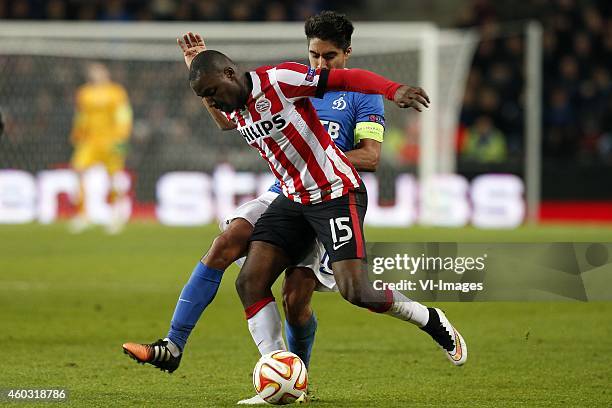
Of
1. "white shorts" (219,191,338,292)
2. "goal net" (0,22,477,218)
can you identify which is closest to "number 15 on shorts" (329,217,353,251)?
"white shorts" (219,191,338,292)

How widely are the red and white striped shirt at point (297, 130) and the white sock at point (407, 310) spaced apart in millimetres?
555

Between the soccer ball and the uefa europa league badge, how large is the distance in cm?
103

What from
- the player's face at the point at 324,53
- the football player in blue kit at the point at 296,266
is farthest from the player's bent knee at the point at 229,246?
the player's face at the point at 324,53

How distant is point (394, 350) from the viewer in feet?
23.4

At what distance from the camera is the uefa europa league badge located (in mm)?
5059

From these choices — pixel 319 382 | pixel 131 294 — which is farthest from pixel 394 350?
pixel 131 294

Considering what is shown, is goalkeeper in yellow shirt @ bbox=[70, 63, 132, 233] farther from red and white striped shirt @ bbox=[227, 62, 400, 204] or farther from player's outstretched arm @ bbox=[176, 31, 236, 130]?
red and white striped shirt @ bbox=[227, 62, 400, 204]

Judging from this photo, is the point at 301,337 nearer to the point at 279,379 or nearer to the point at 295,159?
the point at 279,379

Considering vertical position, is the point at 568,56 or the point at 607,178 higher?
the point at 568,56

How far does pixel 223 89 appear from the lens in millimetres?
4961

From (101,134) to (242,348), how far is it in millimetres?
9471

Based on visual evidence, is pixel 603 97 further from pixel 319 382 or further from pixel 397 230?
pixel 319 382

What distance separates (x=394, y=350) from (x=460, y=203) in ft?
32.9

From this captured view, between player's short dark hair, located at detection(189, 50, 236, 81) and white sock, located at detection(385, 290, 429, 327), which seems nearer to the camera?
player's short dark hair, located at detection(189, 50, 236, 81)
